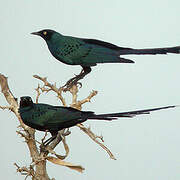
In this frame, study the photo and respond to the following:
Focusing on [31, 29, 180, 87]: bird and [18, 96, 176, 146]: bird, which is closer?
[18, 96, 176, 146]: bird

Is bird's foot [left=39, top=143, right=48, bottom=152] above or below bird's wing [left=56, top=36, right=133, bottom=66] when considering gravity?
below

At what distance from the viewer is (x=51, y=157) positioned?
2.30 meters

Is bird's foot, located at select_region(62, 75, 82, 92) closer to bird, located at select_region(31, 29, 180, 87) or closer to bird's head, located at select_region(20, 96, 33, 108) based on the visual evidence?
bird, located at select_region(31, 29, 180, 87)

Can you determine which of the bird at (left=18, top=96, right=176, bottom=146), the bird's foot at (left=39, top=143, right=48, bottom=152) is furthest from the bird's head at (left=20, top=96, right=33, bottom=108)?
the bird's foot at (left=39, top=143, right=48, bottom=152)

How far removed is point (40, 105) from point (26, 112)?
0.28 feet

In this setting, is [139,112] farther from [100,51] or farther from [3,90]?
[3,90]

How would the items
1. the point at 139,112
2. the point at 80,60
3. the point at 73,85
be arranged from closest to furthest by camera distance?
1. the point at 139,112
2. the point at 80,60
3. the point at 73,85

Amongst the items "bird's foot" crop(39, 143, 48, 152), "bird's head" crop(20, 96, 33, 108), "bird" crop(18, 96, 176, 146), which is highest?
"bird's head" crop(20, 96, 33, 108)

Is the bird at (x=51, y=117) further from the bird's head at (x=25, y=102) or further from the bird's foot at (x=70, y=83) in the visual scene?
the bird's foot at (x=70, y=83)

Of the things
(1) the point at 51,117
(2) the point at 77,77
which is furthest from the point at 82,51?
(1) the point at 51,117

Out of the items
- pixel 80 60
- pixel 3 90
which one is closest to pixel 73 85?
pixel 80 60

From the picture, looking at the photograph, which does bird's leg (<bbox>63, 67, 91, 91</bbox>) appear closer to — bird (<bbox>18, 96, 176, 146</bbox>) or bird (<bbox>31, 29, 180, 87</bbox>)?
bird (<bbox>31, 29, 180, 87</bbox>)

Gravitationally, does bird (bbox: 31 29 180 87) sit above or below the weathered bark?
above

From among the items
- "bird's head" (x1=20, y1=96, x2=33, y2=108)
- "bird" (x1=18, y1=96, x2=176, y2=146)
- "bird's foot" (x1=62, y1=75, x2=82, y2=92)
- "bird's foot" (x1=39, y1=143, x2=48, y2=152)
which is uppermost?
"bird's foot" (x1=62, y1=75, x2=82, y2=92)
